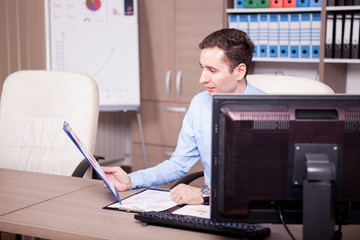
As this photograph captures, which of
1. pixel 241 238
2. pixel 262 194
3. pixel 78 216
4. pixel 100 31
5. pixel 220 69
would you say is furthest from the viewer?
pixel 100 31

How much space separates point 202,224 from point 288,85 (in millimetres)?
1005

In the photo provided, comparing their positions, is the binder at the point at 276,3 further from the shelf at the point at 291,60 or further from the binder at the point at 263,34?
the shelf at the point at 291,60

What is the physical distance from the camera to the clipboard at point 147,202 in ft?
5.42

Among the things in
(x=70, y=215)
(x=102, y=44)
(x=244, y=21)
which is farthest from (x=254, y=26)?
(x=70, y=215)

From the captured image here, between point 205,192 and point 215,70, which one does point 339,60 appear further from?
point 205,192

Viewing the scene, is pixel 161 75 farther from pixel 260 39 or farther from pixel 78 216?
pixel 78 216

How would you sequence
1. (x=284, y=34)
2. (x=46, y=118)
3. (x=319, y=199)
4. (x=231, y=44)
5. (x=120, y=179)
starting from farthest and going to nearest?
(x=284, y=34)
(x=46, y=118)
(x=231, y=44)
(x=120, y=179)
(x=319, y=199)

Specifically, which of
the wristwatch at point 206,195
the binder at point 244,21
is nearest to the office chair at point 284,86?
the wristwatch at point 206,195

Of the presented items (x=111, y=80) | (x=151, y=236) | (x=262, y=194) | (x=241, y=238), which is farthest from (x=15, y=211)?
(x=111, y=80)

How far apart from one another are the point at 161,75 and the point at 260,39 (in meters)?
0.84

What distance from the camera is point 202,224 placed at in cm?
144

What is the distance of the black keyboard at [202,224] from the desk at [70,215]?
0.06ft

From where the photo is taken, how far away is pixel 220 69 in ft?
6.74

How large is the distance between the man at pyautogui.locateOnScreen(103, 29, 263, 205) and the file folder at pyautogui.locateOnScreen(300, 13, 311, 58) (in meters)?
1.52
